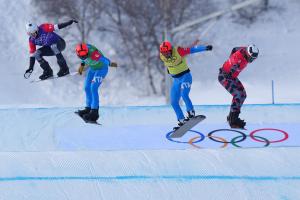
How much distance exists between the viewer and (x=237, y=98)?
792 centimetres

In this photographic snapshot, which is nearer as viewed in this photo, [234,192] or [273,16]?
[234,192]

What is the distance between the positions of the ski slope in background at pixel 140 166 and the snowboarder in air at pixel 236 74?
0.58 m

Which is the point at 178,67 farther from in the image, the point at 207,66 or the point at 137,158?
the point at 207,66

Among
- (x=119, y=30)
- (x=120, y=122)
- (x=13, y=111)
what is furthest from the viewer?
(x=119, y=30)

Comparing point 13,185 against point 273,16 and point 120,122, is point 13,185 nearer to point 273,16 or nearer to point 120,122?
point 120,122

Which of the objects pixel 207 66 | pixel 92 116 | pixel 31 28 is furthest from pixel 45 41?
pixel 207 66

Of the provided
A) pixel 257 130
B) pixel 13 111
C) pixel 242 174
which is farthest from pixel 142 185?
pixel 13 111

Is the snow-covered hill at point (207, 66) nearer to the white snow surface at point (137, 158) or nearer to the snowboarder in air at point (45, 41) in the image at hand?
the white snow surface at point (137, 158)

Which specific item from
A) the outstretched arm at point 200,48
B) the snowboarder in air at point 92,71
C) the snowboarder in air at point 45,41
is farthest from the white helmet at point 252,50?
the snowboarder in air at point 45,41

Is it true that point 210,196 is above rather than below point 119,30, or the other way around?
below

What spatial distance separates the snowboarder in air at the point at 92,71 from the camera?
7773mm

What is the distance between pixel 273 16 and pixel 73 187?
17459mm

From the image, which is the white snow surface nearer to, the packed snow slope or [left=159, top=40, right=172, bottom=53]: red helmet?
the packed snow slope

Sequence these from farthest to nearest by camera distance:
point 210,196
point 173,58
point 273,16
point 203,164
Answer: point 273,16 → point 173,58 → point 203,164 → point 210,196
